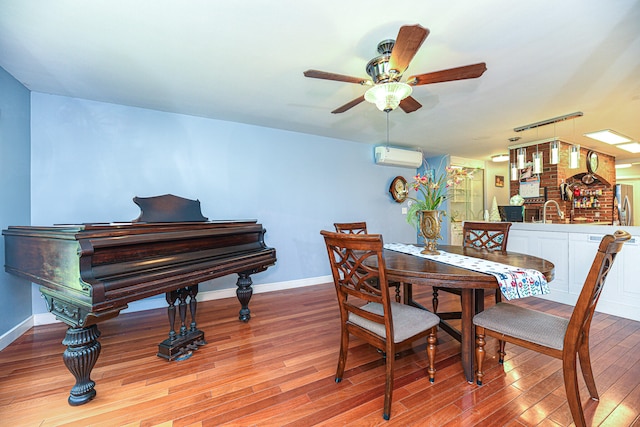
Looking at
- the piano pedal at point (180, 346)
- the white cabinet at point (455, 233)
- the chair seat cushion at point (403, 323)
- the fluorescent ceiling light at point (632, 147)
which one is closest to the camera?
the chair seat cushion at point (403, 323)

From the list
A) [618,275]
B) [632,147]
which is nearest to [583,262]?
[618,275]

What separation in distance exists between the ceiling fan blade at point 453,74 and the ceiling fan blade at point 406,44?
5.8 inches

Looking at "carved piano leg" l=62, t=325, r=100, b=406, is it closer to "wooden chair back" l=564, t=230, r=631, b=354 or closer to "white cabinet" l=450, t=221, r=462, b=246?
"wooden chair back" l=564, t=230, r=631, b=354

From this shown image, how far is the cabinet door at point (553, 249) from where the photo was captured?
316 cm

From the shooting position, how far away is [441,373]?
1.81 meters

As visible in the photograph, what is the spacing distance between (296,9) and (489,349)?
278 cm

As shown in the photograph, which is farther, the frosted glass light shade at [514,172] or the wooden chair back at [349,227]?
the frosted glass light shade at [514,172]

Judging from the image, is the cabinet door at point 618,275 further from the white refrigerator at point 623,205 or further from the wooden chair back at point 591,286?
the wooden chair back at point 591,286

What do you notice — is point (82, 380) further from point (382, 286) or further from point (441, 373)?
point (441, 373)

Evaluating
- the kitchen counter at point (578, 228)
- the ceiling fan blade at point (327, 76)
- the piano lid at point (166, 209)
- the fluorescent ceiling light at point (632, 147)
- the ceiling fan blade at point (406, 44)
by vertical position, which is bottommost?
the kitchen counter at point (578, 228)

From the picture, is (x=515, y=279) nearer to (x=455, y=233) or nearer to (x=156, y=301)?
(x=156, y=301)

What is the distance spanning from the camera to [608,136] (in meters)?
4.22

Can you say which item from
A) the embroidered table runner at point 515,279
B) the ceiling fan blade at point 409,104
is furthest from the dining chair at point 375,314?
the ceiling fan blade at point 409,104

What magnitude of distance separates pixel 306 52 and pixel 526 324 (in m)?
2.28
